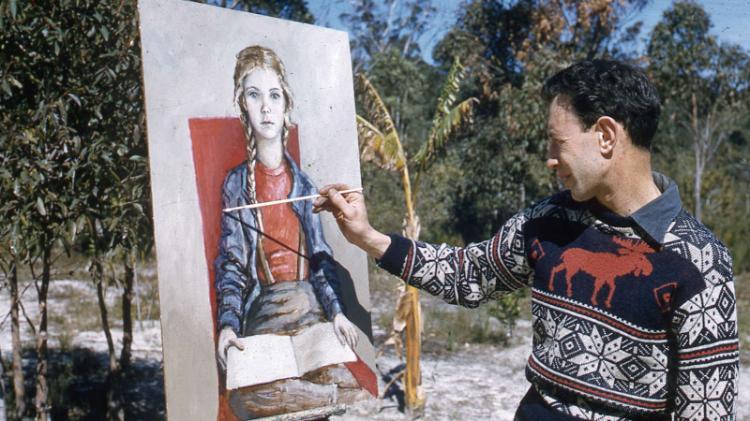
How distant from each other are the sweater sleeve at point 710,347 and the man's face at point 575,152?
33 centimetres

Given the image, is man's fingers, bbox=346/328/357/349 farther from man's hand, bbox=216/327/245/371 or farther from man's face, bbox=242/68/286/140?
man's face, bbox=242/68/286/140

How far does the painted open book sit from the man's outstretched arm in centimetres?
55

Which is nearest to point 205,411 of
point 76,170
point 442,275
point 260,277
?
point 260,277

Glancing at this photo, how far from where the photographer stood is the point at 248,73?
2506mm

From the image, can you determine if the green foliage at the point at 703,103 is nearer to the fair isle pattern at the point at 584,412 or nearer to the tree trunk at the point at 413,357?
the tree trunk at the point at 413,357

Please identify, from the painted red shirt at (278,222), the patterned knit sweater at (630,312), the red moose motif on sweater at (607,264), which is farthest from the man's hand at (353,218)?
the red moose motif on sweater at (607,264)

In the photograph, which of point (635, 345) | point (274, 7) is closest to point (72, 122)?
point (635, 345)

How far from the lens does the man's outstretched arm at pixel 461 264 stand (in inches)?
77.5

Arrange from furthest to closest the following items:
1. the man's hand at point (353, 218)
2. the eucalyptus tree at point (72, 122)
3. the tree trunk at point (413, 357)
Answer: the tree trunk at point (413, 357), the eucalyptus tree at point (72, 122), the man's hand at point (353, 218)

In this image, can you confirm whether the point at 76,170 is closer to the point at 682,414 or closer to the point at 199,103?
the point at 199,103

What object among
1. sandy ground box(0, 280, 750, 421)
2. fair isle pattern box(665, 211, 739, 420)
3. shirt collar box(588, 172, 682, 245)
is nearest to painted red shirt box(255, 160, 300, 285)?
shirt collar box(588, 172, 682, 245)

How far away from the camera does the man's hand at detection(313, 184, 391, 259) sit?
218cm

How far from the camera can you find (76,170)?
3088mm

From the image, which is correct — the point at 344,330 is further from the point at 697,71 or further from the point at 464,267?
the point at 697,71
